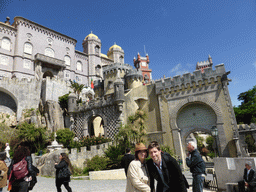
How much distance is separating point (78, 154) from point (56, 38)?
31.5 meters

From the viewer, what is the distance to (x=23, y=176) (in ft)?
14.3

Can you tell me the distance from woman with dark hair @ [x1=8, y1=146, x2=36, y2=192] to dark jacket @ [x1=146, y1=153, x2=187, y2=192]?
10.5 feet

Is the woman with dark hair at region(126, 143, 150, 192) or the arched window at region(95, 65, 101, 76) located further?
the arched window at region(95, 65, 101, 76)

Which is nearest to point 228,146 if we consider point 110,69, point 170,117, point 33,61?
point 170,117

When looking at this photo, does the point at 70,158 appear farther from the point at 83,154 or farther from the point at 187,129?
the point at 187,129

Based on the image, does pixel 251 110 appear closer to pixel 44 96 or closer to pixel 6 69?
pixel 44 96

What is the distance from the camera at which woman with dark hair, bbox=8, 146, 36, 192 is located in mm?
4289

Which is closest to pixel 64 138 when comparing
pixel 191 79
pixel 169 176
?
pixel 191 79

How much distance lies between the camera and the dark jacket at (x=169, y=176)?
2893 millimetres

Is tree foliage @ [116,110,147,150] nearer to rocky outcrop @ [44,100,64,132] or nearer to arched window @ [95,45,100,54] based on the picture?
rocky outcrop @ [44,100,64,132]

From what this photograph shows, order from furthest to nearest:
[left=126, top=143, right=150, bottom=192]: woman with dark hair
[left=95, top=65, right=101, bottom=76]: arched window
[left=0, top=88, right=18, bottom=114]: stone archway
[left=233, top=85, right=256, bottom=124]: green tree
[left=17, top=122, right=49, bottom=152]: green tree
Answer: [left=95, top=65, right=101, bottom=76]: arched window
[left=233, top=85, right=256, bottom=124]: green tree
[left=0, top=88, right=18, bottom=114]: stone archway
[left=17, top=122, right=49, bottom=152]: green tree
[left=126, top=143, right=150, bottom=192]: woman with dark hair

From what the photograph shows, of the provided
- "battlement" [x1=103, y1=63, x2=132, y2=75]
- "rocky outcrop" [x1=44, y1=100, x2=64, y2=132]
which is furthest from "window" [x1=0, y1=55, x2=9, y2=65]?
"battlement" [x1=103, y1=63, x2=132, y2=75]

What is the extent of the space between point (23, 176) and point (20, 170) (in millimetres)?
164

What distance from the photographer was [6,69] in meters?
32.6
